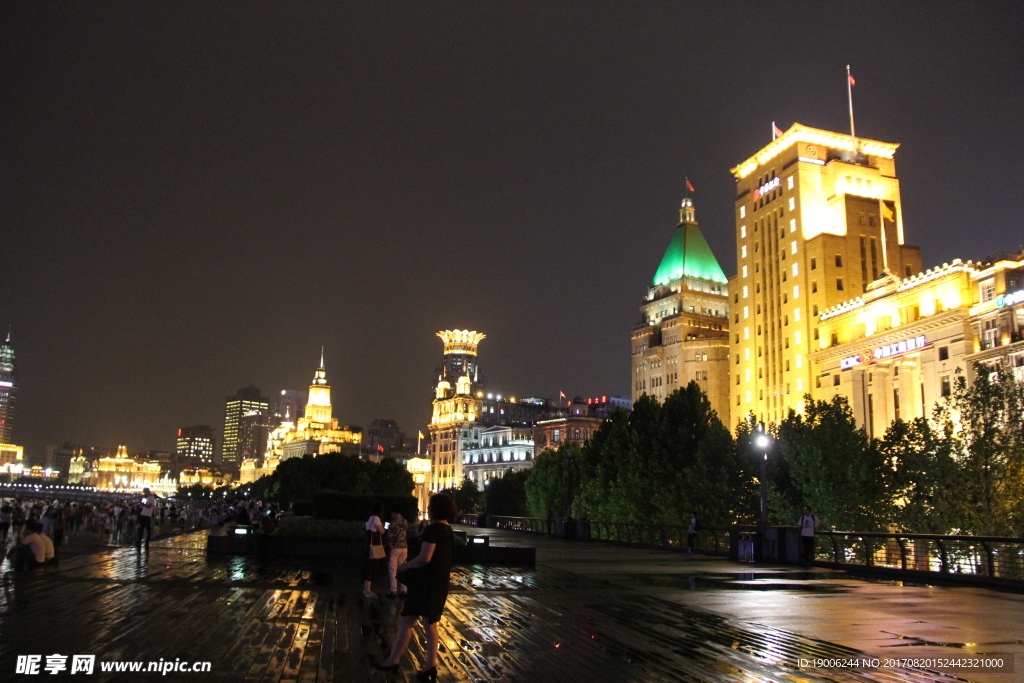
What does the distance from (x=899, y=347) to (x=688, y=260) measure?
295 feet

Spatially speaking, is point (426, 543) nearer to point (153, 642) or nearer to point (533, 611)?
point (153, 642)

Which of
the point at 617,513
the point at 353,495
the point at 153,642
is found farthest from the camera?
the point at 617,513

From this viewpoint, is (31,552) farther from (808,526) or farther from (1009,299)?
(1009,299)

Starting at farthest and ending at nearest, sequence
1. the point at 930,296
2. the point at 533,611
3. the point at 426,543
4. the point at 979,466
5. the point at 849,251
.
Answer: the point at 849,251, the point at 930,296, the point at 979,466, the point at 533,611, the point at 426,543

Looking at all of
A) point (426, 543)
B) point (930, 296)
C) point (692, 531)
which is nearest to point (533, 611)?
point (426, 543)

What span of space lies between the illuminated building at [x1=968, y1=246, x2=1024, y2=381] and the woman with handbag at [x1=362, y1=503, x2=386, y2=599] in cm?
6622

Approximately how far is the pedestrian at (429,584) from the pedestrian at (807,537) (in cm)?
2030

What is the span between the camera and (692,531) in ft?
111

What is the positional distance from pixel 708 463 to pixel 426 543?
1932 inches

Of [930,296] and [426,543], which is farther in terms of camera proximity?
[930,296]

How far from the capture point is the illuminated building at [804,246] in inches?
4188

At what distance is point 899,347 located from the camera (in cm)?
8462

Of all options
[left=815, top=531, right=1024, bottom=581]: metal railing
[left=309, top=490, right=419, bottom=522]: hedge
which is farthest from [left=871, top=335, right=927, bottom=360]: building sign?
[left=309, top=490, right=419, bottom=522]: hedge

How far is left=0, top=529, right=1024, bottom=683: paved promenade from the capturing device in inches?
416
